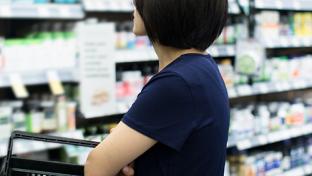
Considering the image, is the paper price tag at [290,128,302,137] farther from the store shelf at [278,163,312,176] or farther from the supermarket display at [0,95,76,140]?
the supermarket display at [0,95,76,140]

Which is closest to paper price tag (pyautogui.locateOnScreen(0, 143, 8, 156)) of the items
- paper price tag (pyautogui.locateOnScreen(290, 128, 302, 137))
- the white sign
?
the white sign

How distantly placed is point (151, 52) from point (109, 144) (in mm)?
1644

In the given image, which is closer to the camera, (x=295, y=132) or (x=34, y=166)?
(x=34, y=166)

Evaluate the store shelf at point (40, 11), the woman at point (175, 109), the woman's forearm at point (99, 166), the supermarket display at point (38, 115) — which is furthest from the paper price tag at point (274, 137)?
the woman's forearm at point (99, 166)

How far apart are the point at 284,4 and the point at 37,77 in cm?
195

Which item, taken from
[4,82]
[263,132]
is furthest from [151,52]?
[263,132]

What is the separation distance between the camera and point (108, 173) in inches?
36.3

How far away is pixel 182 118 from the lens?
91 cm

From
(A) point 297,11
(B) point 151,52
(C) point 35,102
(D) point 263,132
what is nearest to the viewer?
(C) point 35,102

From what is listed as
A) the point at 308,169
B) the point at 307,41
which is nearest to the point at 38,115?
the point at 307,41

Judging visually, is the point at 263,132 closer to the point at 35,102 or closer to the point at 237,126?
the point at 237,126

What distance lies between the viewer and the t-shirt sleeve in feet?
2.94

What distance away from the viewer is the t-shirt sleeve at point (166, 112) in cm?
90

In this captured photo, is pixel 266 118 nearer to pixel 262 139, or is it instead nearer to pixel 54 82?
pixel 262 139
